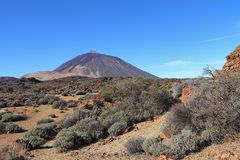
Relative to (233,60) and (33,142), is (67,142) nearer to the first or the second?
(33,142)

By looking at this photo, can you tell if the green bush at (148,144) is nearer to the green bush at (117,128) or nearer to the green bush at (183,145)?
the green bush at (183,145)

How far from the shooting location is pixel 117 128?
1473 cm

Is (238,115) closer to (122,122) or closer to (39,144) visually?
(122,122)

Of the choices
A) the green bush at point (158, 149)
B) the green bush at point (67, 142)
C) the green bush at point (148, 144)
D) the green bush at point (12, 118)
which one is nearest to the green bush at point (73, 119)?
the green bush at point (67, 142)

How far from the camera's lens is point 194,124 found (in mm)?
11867

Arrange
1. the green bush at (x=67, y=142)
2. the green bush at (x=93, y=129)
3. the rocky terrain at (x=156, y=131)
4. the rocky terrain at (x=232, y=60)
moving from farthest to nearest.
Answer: the rocky terrain at (x=232, y=60) < the green bush at (x=93, y=129) < the green bush at (x=67, y=142) < the rocky terrain at (x=156, y=131)

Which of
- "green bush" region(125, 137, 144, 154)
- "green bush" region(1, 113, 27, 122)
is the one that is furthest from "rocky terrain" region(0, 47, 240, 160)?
"green bush" region(1, 113, 27, 122)

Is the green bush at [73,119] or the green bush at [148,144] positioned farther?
the green bush at [73,119]

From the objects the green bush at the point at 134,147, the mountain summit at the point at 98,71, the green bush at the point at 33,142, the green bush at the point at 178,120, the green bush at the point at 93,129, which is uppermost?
the mountain summit at the point at 98,71

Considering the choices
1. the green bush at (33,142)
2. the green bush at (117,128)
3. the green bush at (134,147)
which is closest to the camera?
A: the green bush at (134,147)

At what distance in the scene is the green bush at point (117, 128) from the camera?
1471 centimetres

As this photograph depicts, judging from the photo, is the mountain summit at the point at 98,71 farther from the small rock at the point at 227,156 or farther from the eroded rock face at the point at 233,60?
the small rock at the point at 227,156

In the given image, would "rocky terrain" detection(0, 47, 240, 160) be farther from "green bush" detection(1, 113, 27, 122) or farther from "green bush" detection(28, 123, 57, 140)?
"green bush" detection(1, 113, 27, 122)

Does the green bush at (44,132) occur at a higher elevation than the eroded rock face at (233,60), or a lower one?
lower
